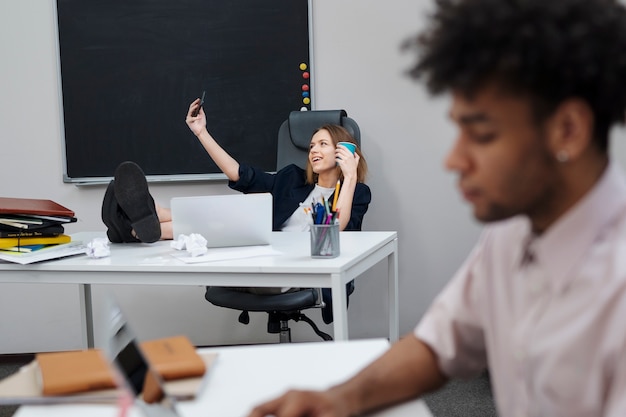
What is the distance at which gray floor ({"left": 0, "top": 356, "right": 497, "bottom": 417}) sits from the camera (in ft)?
8.73

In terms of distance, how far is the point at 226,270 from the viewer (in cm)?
196

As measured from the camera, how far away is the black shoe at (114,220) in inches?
91.0

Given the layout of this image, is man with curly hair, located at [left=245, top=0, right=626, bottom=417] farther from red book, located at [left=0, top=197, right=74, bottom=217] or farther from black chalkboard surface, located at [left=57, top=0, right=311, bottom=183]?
black chalkboard surface, located at [left=57, top=0, right=311, bottom=183]

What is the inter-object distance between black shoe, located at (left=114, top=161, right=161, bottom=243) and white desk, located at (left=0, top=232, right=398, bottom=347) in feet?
0.21

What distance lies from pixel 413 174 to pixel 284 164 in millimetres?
667

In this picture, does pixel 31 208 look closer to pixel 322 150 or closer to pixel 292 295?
pixel 292 295

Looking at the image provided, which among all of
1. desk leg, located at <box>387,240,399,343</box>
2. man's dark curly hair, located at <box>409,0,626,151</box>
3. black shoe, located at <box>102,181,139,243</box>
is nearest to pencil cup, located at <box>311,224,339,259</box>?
desk leg, located at <box>387,240,399,343</box>

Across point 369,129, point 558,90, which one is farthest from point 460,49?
point 369,129

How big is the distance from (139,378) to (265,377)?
12.9 inches

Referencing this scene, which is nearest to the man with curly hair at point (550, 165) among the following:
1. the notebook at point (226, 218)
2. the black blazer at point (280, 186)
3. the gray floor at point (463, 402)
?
the notebook at point (226, 218)

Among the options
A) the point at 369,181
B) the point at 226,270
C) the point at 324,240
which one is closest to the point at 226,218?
the point at 226,270

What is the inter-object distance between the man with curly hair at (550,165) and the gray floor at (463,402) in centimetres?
196

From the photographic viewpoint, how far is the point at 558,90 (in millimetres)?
670

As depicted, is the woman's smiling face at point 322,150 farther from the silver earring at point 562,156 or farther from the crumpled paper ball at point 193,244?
the silver earring at point 562,156
